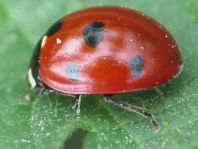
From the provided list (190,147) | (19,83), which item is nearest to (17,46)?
(19,83)

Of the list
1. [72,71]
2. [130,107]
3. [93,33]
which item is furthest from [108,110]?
[93,33]

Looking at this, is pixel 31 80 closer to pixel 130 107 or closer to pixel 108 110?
pixel 108 110

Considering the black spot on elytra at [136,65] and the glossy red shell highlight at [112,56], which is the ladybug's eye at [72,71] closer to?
the glossy red shell highlight at [112,56]

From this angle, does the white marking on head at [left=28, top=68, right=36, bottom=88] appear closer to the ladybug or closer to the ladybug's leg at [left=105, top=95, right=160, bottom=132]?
the ladybug

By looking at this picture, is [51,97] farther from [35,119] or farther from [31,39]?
[31,39]

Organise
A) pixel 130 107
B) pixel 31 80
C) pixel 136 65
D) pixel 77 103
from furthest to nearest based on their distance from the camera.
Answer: pixel 31 80 < pixel 77 103 < pixel 130 107 < pixel 136 65
